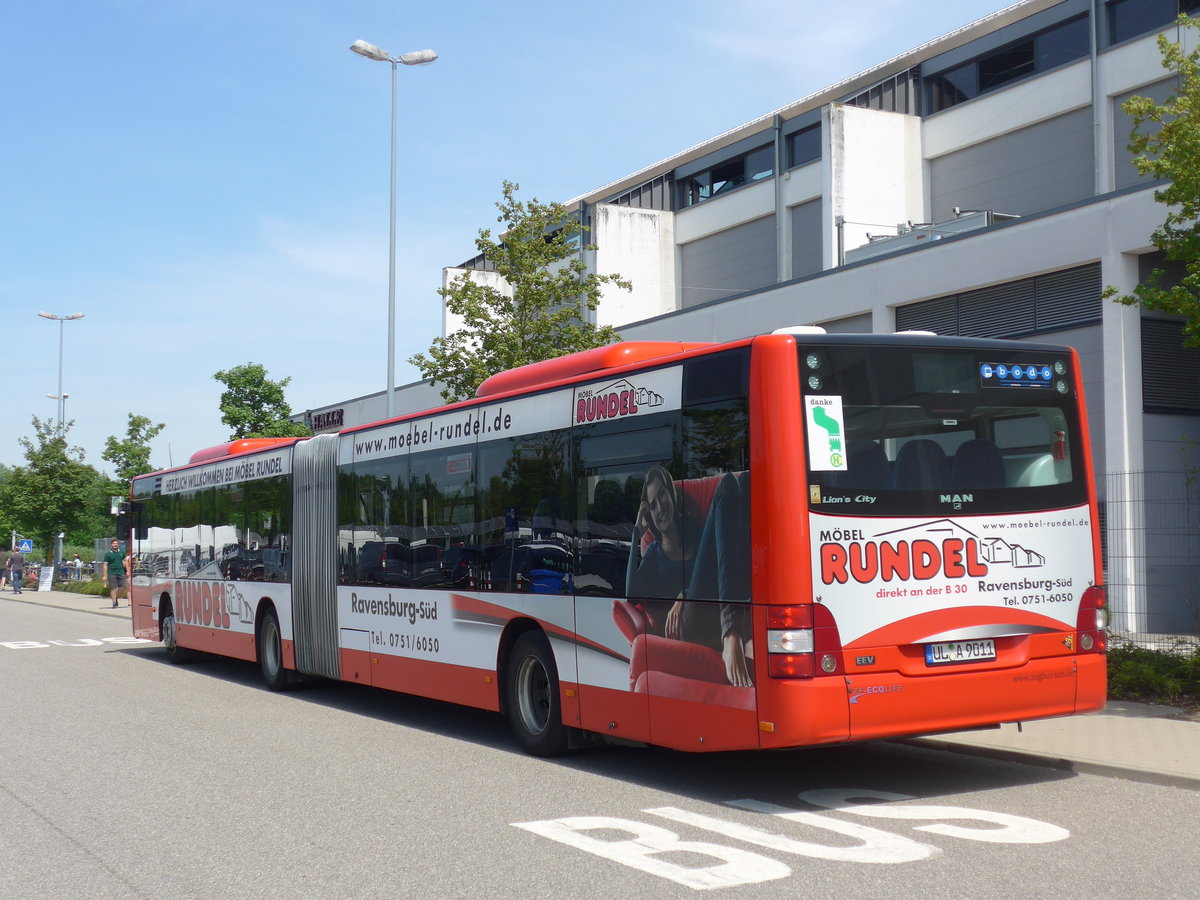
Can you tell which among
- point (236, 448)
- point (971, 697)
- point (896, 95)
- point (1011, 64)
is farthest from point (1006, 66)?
point (971, 697)

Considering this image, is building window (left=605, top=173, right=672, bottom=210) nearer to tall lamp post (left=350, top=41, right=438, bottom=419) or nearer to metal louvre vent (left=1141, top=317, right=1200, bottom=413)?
tall lamp post (left=350, top=41, right=438, bottom=419)

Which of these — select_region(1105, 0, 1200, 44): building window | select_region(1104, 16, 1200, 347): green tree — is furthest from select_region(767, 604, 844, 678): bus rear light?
select_region(1105, 0, 1200, 44): building window

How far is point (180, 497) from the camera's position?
733 inches

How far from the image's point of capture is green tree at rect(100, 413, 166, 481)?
167 feet

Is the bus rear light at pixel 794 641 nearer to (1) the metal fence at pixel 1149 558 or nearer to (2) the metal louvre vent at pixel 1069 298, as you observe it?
(1) the metal fence at pixel 1149 558

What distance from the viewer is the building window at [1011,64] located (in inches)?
1016

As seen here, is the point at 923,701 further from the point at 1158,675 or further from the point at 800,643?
the point at 1158,675

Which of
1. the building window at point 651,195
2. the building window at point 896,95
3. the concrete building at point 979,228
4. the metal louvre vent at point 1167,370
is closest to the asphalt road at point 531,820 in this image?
the concrete building at point 979,228

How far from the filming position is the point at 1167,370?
61.2 ft

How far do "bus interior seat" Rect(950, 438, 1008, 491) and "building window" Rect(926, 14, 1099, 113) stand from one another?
2020cm

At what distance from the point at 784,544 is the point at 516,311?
50.4 ft

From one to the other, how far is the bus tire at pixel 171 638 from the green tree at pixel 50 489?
35.8 m

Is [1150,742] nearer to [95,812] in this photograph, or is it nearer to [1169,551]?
[1169,551]

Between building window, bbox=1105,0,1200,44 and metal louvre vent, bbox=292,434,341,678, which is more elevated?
building window, bbox=1105,0,1200,44
